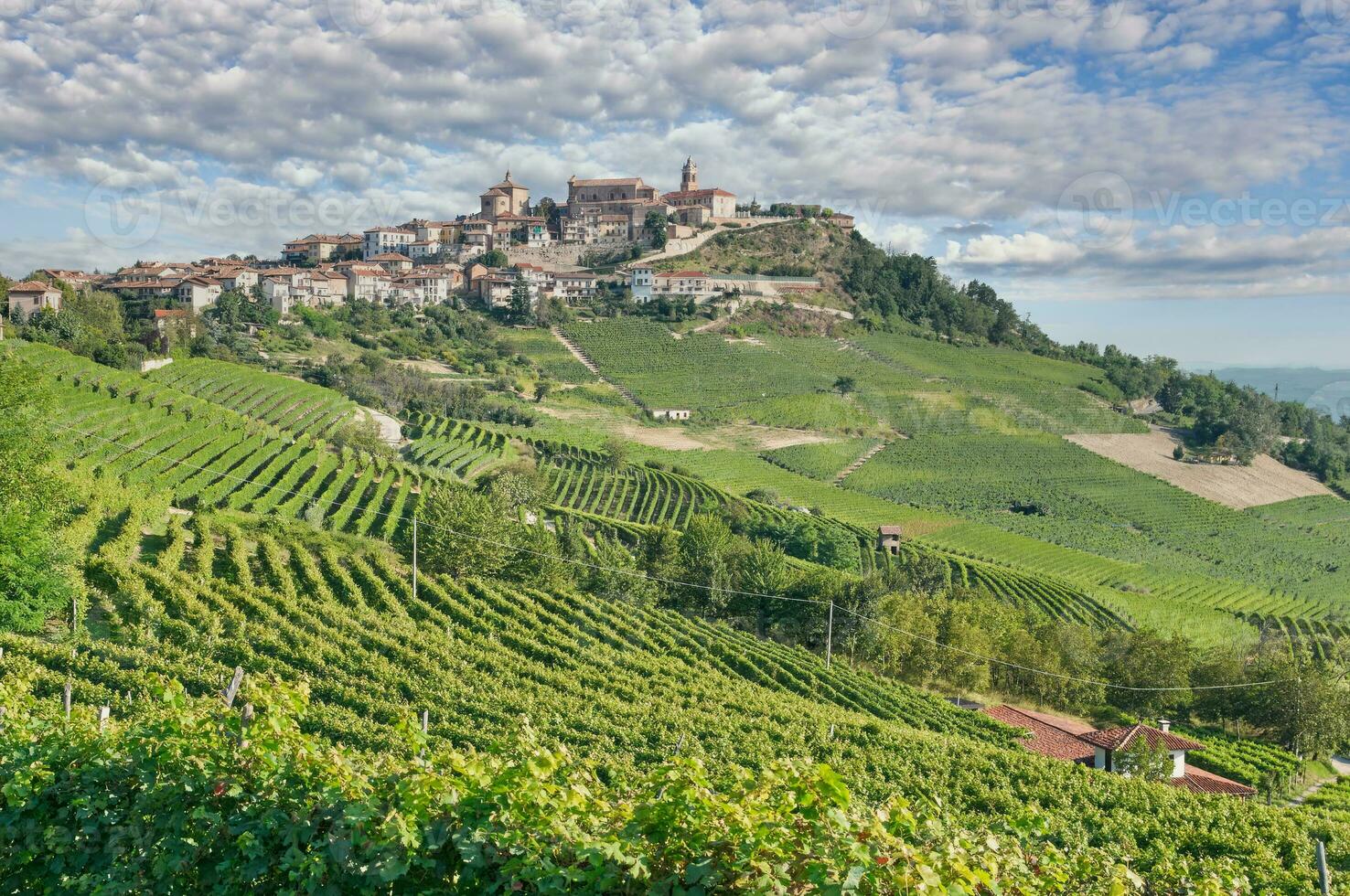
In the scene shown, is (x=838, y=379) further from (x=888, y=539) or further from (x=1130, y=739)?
(x=1130, y=739)

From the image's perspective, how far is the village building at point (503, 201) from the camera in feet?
380

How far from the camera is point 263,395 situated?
45406mm

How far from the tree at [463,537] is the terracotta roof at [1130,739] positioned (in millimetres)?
15732

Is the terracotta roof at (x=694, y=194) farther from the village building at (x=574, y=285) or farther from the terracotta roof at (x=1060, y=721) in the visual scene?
the terracotta roof at (x=1060, y=721)

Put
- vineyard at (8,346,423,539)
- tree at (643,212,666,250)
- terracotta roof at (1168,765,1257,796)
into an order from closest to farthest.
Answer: terracotta roof at (1168,765,1257,796) → vineyard at (8,346,423,539) → tree at (643,212,666,250)

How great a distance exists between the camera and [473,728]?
40.3 feet

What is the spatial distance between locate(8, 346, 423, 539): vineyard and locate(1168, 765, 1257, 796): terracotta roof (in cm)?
2163

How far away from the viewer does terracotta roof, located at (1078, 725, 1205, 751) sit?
18.9 m

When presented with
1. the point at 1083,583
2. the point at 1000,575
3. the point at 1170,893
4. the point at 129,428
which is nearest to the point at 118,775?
the point at 1170,893

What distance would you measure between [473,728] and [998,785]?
7.26m

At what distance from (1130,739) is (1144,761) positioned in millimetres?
1981

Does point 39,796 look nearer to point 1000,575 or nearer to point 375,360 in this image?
point 1000,575

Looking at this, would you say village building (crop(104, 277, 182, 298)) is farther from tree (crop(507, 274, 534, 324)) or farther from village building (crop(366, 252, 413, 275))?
tree (crop(507, 274, 534, 324))

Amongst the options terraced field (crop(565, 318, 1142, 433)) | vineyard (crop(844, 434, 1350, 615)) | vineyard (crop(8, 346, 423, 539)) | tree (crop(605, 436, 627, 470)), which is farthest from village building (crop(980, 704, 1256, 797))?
terraced field (crop(565, 318, 1142, 433))
